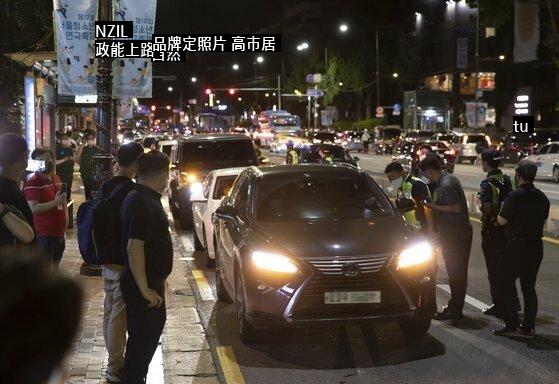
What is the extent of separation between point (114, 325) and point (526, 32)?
29.9 metres

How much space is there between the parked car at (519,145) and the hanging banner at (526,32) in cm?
1002

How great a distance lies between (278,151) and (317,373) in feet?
166

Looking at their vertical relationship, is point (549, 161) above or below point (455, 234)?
below

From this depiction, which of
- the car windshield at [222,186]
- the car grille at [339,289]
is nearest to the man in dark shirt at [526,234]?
the car grille at [339,289]

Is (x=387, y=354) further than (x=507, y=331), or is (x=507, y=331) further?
(x=507, y=331)

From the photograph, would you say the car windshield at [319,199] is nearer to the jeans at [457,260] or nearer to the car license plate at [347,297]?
the jeans at [457,260]

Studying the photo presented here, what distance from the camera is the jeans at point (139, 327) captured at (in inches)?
206

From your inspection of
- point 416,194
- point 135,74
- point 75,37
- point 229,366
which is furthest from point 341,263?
point 135,74

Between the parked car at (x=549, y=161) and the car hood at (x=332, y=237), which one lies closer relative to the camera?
the car hood at (x=332, y=237)

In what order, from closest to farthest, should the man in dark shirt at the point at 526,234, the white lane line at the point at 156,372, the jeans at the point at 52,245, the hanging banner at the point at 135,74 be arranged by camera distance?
the white lane line at the point at 156,372 < the man in dark shirt at the point at 526,234 < the jeans at the point at 52,245 < the hanging banner at the point at 135,74

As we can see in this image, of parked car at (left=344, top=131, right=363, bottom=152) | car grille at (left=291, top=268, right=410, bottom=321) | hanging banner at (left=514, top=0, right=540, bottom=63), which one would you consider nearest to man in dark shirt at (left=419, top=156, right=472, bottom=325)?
car grille at (left=291, top=268, right=410, bottom=321)

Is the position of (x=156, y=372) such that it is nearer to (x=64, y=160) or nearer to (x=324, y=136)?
(x=64, y=160)

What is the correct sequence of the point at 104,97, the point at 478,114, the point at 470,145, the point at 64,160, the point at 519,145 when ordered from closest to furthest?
the point at 104,97, the point at 64,160, the point at 519,145, the point at 470,145, the point at 478,114

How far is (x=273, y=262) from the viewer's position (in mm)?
7230
